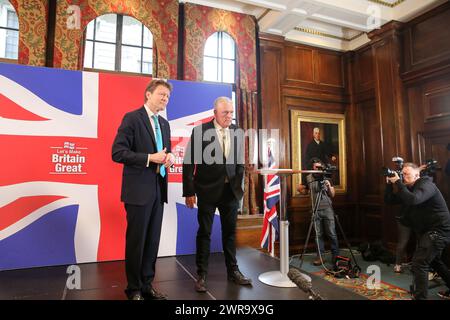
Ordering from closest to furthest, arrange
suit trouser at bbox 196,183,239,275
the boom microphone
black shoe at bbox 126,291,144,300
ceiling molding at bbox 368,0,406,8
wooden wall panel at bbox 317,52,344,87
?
the boom microphone
black shoe at bbox 126,291,144,300
suit trouser at bbox 196,183,239,275
ceiling molding at bbox 368,0,406,8
wooden wall panel at bbox 317,52,344,87

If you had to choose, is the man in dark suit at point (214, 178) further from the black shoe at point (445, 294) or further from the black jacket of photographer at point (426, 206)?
the black shoe at point (445, 294)

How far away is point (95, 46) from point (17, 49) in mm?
953

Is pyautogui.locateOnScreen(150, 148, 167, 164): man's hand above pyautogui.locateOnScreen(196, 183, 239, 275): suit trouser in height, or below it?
above

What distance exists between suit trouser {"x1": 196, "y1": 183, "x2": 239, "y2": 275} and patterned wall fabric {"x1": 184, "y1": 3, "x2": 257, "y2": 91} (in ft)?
9.29

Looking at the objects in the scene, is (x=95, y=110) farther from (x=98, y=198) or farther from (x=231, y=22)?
(x=231, y=22)

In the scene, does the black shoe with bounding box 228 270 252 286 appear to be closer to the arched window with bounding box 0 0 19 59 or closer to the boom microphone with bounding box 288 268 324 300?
the boom microphone with bounding box 288 268 324 300

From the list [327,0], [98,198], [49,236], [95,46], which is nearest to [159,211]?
[98,198]

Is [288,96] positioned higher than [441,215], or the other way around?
[288,96]

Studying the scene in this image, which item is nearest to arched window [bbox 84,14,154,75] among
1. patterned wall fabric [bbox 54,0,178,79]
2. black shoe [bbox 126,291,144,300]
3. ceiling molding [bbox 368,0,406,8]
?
patterned wall fabric [bbox 54,0,178,79]

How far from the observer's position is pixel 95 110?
318 cm

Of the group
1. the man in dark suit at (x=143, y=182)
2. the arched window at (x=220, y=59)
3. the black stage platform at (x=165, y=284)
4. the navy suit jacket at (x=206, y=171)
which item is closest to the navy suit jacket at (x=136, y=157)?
the man in dark suit at (x=143, y=182)

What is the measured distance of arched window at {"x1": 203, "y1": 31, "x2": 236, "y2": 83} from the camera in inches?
191

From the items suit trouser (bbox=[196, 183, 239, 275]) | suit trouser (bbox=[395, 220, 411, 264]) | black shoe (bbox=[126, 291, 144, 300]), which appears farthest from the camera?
suit trouser (bbox=[395, 220, 411, 264])

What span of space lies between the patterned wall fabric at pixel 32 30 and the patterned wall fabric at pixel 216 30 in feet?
6.24
